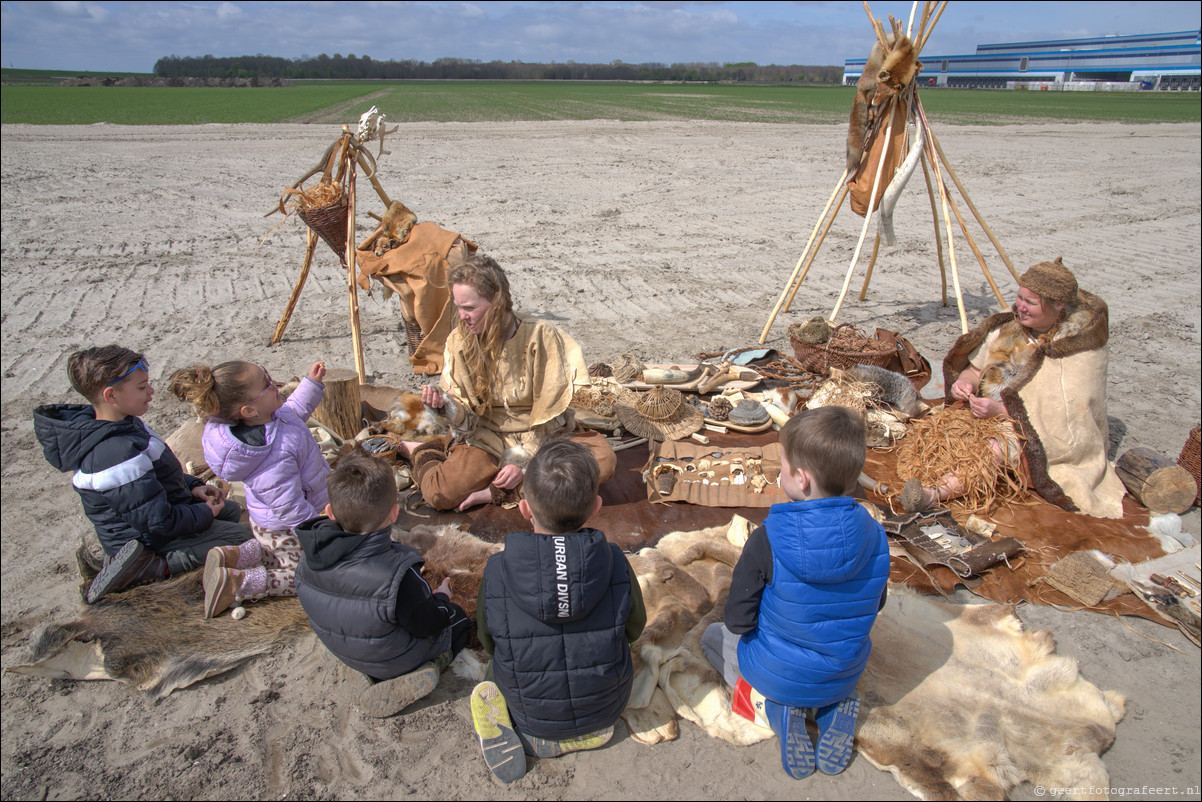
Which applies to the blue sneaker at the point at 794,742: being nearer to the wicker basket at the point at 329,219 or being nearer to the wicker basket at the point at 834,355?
the wicker basket at the point at 834,355

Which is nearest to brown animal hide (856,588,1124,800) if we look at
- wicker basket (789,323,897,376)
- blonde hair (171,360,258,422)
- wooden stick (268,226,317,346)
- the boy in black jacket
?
wicker basket (789,323,897,376)

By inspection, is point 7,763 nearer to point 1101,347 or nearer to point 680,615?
point 680,615

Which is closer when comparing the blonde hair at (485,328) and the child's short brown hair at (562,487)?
the child's short brown hair at (562,487)

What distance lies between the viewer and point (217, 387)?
3.04 meters

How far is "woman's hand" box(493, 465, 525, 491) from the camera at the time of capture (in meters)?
4.18

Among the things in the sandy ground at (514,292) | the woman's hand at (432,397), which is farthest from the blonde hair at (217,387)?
the sandy ground at (514,292)

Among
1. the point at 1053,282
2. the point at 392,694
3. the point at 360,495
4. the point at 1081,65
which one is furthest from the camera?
the point at 1081,65

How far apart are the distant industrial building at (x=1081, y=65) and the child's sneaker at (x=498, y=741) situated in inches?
3161

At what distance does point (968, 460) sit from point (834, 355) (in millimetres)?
1568

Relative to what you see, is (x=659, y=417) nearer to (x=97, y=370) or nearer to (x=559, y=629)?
(x=559, y=629)

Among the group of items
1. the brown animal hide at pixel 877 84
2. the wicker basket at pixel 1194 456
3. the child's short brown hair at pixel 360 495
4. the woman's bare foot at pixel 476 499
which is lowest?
the woman's bare foot at pixel 476 499

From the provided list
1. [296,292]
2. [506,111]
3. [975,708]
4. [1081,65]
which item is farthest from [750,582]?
[1081,65]

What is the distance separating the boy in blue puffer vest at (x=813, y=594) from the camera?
2.27 meters

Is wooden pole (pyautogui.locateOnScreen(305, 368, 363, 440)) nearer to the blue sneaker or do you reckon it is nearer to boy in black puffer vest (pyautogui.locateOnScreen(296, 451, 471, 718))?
boy in black puffer vest (pyautogui.locateOnScreen(296, 451, 471, 718))
